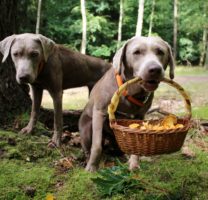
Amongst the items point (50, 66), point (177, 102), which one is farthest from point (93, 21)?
point (50, 66)

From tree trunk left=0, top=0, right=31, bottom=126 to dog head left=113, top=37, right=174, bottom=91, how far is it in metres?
1.60

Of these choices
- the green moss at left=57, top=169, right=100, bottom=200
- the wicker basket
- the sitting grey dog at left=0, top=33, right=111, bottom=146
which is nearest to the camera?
the wicker basket

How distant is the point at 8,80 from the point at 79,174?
1683 millimetres

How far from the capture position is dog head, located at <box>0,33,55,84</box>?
4.26 meters

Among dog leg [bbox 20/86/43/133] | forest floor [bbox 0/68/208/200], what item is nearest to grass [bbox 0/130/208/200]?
forest floor [bbox 0/68/208/200]

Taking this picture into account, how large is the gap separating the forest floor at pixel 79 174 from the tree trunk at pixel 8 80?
0.73 ft

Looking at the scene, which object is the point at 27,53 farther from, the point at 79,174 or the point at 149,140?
the point at 149,140

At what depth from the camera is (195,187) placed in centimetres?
366

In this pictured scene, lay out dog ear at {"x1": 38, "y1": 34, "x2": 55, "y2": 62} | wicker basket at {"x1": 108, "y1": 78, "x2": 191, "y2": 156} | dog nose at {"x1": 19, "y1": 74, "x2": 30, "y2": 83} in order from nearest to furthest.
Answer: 1. wicker basket at {"x1": 108, "y1": 78, "x2": 191, "y2": 156}
2. dog nose at {"x1": 19, "y1": 74, "x2": 30, "y2": 83}
3. dog ear at {"x1": 38, "y1": 34, "x2": 55, "y2": 62}

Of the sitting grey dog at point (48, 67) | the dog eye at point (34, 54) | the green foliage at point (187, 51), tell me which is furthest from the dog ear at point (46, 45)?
the green foliage at point (187, 51)

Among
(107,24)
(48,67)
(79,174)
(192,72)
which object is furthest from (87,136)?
(107,24)

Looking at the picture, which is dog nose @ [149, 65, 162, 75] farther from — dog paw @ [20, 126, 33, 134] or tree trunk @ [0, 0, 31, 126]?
tree trunk @ [0, 0, 31, 126]

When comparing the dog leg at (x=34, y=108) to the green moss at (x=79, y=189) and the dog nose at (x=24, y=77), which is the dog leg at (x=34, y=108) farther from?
the green moss at (x=79, y=189)

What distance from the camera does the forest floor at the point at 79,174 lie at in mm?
3529
